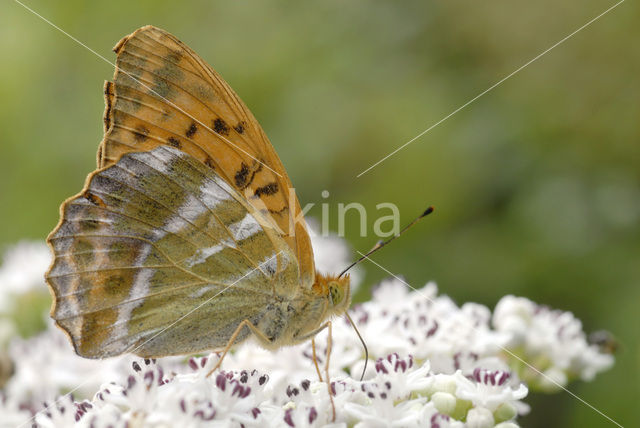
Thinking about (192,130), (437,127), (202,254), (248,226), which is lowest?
(202,254)

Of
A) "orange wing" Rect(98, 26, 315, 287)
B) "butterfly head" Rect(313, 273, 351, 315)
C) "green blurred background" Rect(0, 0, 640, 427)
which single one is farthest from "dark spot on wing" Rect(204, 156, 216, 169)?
"green blurred background" Rect(0, 0, 640, 427)

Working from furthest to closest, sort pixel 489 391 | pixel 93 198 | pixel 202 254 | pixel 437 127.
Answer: pixel 437 127 → pixel 202 254 → pixel 93 198 → pixel 489 391

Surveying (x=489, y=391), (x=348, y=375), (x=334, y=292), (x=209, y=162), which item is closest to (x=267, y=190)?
(x=209, y=162)

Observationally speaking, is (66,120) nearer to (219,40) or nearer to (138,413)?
(219,40)

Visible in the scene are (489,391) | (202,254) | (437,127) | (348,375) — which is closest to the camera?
(489,391)

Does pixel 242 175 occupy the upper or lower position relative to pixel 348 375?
upper

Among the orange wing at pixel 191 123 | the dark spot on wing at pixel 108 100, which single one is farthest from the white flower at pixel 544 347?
the dark spot on wing at pixel 108 100

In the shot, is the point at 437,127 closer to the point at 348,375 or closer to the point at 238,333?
the point at 348,375

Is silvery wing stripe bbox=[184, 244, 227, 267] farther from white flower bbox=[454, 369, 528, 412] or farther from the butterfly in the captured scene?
white flower bbox=[454, 369, 528, 412]
